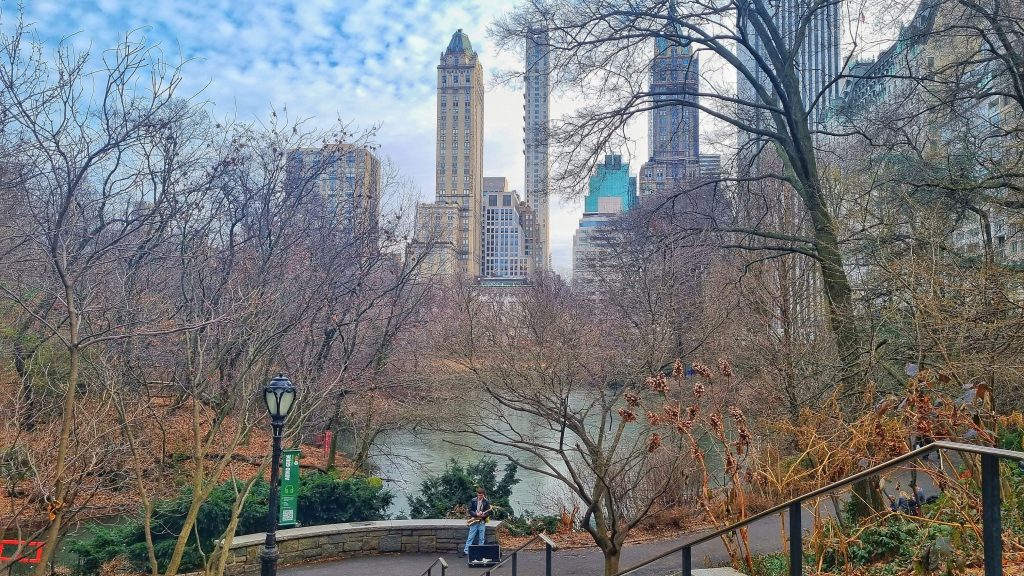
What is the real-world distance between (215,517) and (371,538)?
259 centimetres

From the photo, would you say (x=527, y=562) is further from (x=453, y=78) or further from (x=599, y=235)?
(x=453, y=78)

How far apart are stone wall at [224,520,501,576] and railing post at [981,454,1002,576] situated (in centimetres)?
1013

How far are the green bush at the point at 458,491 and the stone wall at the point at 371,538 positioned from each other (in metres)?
1.96

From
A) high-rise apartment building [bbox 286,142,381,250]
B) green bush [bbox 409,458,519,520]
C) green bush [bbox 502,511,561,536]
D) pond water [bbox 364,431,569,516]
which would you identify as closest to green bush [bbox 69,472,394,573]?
green bush [bbox 409,458,519,520]

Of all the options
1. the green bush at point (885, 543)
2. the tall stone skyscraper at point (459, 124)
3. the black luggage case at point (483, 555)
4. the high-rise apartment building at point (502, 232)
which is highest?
the tall stone skyscraper at point (459, 124)

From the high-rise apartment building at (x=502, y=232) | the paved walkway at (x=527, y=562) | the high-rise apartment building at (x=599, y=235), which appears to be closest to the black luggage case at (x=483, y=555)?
the paved walkway at (x=527, y=562)

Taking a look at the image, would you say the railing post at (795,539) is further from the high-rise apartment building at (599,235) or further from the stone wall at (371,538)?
the stone wall at (371,538)

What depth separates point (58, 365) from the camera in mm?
11250

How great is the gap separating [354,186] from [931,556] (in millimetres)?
16669

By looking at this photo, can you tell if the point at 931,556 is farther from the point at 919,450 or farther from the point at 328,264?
the point at 328,264

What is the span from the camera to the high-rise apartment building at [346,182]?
589 inches

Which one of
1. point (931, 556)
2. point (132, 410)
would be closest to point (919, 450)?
point (931, 556)

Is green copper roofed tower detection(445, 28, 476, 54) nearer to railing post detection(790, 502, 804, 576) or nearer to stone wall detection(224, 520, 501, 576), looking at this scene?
stone wall detection(224, 520, 501, 576)

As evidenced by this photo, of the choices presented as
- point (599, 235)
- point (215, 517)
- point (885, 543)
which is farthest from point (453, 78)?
point (885, 543)
